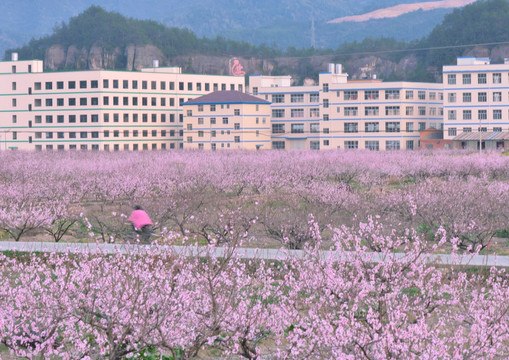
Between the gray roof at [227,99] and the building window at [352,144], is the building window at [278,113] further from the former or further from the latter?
the building window at [352,144]

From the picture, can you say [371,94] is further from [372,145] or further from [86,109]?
[86,109]

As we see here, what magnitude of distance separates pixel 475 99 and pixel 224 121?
26932 mm

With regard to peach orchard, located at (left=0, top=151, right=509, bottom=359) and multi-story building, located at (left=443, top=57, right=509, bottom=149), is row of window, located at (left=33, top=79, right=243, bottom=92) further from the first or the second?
peach orchard, located at (left=0, top=151, right=509, bottom=359)

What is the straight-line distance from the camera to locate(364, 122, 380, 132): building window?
313ft

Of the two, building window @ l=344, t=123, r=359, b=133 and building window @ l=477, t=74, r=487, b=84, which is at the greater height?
building window @ l=477, t=74, r=487, b=84

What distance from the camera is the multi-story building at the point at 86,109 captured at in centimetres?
9869

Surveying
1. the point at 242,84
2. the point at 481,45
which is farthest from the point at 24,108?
the point at 481,45

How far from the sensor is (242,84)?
368ft

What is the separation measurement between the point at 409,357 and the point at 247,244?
1447 centimetres

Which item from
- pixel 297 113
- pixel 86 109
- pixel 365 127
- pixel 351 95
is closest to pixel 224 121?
pixel 297 113

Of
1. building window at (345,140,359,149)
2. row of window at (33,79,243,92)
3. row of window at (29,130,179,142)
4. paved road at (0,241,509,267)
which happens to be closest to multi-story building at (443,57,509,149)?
building window at (345,140,359,149)

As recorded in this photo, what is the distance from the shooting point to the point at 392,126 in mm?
94812

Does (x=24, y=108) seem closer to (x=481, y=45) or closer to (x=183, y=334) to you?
(x=481, y=45)

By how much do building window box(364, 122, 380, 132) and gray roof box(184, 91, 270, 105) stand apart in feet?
38.2
